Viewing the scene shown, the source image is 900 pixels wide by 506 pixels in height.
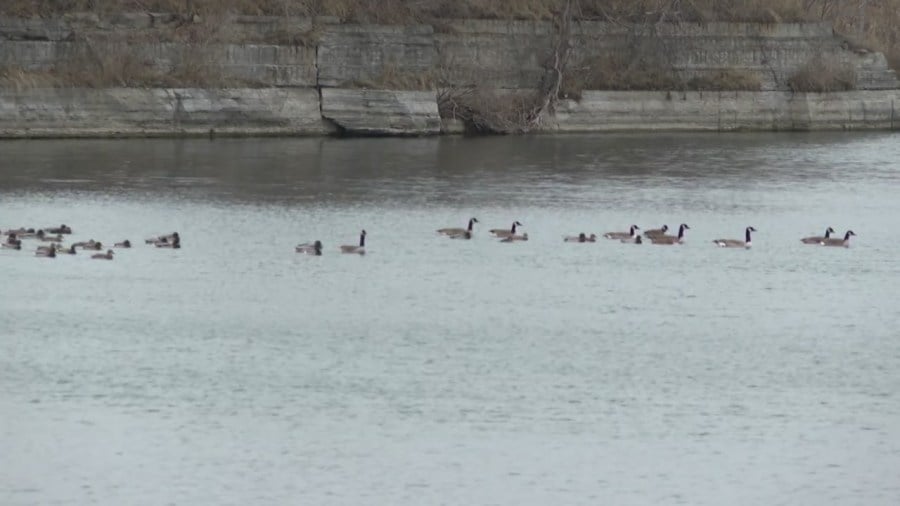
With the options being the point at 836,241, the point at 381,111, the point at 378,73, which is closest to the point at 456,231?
the point at 836,241

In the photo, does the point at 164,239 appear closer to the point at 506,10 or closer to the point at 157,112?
the point at 157,112

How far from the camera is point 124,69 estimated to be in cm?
6156

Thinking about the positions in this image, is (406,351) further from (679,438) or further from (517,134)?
(517,134)

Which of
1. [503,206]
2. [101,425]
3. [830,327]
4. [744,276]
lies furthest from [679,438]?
[503,206]

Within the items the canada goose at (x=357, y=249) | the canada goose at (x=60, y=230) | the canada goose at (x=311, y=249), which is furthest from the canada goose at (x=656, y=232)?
the canada goose at (x=60, y=230)

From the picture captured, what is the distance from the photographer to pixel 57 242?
128 ft

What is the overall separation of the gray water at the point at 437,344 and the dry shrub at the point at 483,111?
41.2 feet

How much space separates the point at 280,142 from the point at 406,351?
1315 inches

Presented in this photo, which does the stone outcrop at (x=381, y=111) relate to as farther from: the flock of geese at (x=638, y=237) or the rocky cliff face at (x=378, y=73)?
the flock of geese at (x=638, y=237)

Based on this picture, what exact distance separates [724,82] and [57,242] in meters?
36.4

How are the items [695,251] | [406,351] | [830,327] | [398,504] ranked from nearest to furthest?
1. [398,504]
2. [406,351]
3. [830,327]
4. [695,251]

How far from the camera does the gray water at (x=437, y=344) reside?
23.1m

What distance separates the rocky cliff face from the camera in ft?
201

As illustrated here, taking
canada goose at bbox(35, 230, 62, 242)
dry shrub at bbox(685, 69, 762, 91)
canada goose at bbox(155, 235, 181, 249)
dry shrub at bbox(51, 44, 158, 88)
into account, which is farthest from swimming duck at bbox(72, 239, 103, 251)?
dry shrub at bbox(685, 69, 762, 91)
